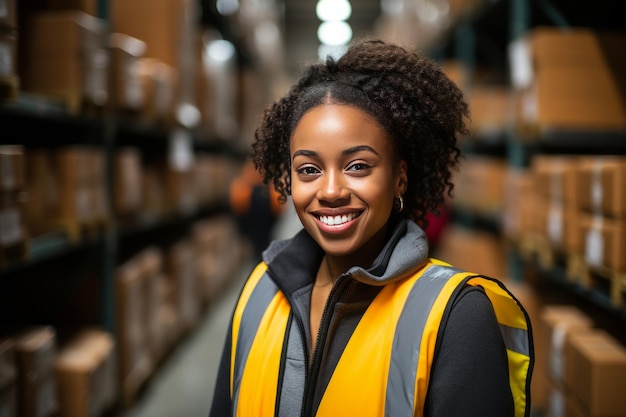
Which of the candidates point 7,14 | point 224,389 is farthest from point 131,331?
point 224,389

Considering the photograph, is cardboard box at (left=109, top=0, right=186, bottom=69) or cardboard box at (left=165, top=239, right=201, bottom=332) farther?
cardboard box at (left=165, top=239, right=201, bottom=332)

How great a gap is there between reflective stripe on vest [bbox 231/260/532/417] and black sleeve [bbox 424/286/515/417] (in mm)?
24

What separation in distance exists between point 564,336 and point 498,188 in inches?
87.3

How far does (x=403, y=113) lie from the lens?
4.88 feet

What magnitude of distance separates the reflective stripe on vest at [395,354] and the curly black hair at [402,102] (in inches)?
11.5

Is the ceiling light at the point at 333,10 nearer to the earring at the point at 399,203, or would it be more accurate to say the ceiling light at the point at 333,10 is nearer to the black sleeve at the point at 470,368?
the earring at the point at 399,203

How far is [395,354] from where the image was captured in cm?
127

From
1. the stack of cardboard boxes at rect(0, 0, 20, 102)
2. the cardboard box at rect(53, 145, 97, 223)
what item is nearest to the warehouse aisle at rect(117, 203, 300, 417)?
the cardboard box at rect(53, 145, 97, 223)

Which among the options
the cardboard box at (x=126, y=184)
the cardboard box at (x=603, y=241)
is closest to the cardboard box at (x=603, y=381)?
the cardboard box at (x=603, y=241)

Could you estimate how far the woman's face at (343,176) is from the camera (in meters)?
1.42

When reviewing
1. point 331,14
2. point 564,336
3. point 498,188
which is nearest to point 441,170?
point 564,336

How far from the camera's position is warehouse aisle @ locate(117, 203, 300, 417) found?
3883mm

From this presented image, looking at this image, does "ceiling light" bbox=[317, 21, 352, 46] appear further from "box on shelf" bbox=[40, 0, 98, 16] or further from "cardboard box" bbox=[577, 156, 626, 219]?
"cardboard box" bbox=[577, 156, 626, 219]

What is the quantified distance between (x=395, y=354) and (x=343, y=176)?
16.2 inches
